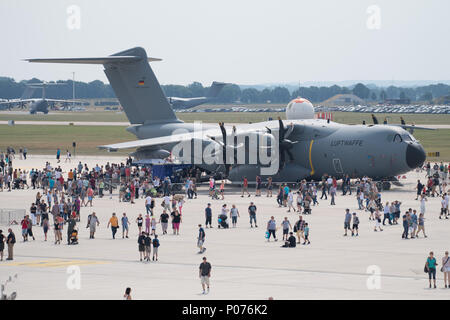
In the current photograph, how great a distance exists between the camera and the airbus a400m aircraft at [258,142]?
48.2 meters

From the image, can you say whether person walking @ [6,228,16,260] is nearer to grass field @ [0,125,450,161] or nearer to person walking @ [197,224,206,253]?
person walking @ [197,224,206,253]

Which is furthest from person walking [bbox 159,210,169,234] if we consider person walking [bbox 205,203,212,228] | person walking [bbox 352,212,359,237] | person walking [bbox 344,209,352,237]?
person walking [bbox 352,212,359,237]

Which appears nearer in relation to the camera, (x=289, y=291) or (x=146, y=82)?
(x=289, y=291)

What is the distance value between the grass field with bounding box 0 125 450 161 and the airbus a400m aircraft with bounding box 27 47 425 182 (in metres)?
19.8

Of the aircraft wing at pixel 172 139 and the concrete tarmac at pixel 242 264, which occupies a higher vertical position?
the aircraft wing at pixel 172 139

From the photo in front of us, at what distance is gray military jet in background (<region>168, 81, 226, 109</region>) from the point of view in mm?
155375

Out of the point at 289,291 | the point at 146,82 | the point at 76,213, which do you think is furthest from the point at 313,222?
the point at 146,82

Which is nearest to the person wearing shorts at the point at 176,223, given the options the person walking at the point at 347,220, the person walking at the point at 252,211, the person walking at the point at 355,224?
the person walking at the point at 252,211

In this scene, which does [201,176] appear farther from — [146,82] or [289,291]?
[289,291]

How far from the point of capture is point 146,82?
53656 millimetres

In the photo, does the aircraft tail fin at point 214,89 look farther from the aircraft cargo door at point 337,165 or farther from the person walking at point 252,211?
the person walking at point 252,211

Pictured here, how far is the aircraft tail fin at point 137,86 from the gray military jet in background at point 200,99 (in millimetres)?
88648

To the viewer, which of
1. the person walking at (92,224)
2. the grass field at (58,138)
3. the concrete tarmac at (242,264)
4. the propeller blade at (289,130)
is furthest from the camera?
the grass field at (58,138)
